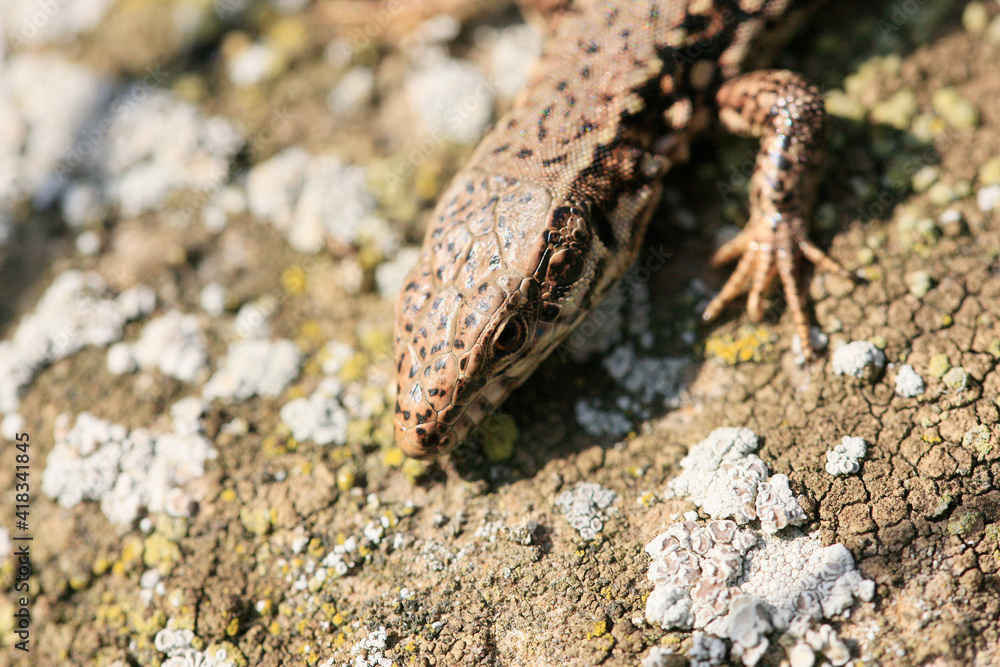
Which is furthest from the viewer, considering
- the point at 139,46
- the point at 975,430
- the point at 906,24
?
the point at 139,46

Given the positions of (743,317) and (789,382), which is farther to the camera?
(743,317)

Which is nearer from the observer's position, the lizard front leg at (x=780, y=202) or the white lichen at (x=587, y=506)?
the white lichen at (x=587, y=506)

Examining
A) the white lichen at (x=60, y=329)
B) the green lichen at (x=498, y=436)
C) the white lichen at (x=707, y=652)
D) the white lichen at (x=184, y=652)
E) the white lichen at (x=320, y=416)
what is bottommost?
the white lichen at (x=707, y=652)

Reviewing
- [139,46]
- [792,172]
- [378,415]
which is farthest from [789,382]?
[139,46]

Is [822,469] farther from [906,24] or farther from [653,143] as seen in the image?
[906,24]

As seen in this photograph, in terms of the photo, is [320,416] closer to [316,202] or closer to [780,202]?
[316,202]

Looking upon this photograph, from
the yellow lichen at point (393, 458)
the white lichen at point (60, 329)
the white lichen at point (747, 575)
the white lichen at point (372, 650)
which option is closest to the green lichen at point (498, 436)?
the yellow lichen at point (393, 458)

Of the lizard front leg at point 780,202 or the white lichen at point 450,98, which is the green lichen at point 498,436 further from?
the white lichen at point 450,98

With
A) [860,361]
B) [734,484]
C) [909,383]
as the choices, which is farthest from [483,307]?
[909,383]
